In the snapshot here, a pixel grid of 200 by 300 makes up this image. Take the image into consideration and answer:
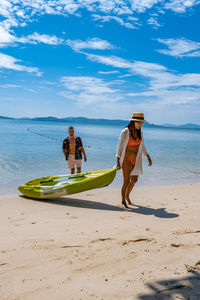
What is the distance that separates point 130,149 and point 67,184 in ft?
5.51

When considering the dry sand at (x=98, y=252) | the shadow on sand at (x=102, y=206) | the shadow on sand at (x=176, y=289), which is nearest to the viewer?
the shadow on sand at (x=176, y=289)

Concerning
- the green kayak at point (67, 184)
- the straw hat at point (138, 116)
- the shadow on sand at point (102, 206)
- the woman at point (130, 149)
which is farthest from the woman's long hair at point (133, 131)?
the shadow on sand at point (102, 206)

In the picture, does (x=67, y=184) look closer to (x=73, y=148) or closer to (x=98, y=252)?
(x=73, y=148)

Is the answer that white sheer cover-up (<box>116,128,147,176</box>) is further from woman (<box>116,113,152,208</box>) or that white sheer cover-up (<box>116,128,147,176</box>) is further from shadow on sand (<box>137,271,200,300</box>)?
shadow on sand (<box>137,271,200,300</box>)

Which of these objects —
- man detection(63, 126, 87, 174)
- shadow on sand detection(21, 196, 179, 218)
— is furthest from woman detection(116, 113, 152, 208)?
man detection(63, 126, 87, 174)

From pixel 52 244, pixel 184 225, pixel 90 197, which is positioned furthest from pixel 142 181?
pixel 52 244

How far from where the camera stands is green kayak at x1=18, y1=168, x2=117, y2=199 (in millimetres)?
5727

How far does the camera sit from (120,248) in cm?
338

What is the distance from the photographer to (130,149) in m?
5.43

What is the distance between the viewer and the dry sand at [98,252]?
247 centimetres

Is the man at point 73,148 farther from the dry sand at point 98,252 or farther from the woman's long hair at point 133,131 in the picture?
the woman's long hair at point 133,131

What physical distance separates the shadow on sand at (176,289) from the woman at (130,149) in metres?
2.89

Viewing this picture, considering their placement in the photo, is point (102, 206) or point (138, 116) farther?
point (102, 206)

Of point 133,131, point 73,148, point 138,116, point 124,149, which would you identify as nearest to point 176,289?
point 124,149
